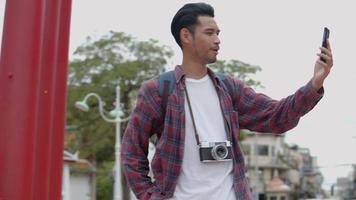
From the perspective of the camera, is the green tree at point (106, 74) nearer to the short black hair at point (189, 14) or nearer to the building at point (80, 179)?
the building at point (80, 179)

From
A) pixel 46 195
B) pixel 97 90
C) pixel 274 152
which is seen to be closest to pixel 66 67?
pixel 46 195

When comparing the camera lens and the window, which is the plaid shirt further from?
the window

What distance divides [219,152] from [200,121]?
0.15m

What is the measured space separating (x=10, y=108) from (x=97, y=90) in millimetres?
30736

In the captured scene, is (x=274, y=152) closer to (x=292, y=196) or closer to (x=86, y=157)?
(x=292, y=196)

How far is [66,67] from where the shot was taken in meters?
2.13

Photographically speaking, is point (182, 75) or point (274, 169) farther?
point (274, 169)

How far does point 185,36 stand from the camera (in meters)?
2.64

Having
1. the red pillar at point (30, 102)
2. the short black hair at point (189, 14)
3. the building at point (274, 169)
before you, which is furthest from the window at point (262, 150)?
the red pillar at point (30, 102)

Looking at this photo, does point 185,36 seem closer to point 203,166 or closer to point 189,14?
point 189,14

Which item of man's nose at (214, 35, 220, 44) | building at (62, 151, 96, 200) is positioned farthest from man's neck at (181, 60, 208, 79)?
building at (62, 151, 96, 200)

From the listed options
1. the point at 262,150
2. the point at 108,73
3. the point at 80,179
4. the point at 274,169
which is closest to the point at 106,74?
the point at 108,73

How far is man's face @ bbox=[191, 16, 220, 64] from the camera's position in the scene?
2568mm

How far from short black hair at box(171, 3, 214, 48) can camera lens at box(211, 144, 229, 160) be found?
50 centimetres
